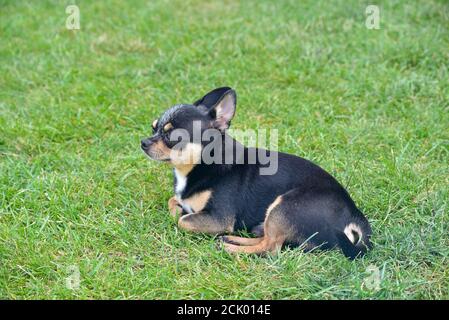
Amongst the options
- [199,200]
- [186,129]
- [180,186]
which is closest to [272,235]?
[199,200]

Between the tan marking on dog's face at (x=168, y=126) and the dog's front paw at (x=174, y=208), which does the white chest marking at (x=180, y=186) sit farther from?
the tan marking on dog's face at (x=168, y=126)

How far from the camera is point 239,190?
4.40 meters

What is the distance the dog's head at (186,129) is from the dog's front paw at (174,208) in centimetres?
33

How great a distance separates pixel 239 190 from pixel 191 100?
2074 millimetres

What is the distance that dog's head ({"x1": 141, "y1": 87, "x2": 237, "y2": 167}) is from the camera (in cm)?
435

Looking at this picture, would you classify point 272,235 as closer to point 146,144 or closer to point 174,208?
point 174,208

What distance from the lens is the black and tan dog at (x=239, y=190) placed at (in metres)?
4.16

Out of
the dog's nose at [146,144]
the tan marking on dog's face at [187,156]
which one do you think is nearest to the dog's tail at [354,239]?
the tan marking on dog's face at [187,156]

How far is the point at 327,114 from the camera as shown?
20.0 feet

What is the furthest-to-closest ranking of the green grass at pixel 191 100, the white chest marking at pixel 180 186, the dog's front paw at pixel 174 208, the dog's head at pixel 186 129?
1. the dog's front paw at pixel 174 208
2. the white chest marking at pixel 180 186
3. the dog's head at pixel 186 129
4. the green grass at pixel 191 100

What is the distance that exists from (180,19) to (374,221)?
162 inches

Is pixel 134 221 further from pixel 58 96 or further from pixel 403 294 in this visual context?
pixel 58 96
